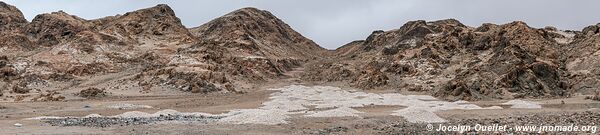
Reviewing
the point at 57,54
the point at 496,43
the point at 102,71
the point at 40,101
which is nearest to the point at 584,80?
the point at 496,43

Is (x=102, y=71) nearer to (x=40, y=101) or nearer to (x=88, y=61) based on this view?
(x=88, y=61)

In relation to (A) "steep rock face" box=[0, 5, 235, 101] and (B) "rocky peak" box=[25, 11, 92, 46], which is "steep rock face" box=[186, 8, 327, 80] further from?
(B) "rocky peak" box=[25, 11, 92, 46]

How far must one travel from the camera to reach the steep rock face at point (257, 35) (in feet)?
341

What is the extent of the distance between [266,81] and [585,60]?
147ft

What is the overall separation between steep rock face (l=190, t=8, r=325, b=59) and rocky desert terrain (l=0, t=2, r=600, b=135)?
97 centimetres

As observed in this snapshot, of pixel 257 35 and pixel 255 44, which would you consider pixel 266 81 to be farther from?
pixel 257 35

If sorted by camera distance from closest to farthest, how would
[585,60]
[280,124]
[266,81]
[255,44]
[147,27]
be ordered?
[280,124] → [585,60] → [266,81] → [147,27] → [255,44]

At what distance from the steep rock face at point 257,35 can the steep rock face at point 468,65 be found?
1955cm

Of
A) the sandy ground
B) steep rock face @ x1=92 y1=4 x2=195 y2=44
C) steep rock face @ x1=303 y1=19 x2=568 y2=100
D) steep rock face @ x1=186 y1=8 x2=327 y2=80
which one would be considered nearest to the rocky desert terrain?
the sandy ground

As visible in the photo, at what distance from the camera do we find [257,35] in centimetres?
12681

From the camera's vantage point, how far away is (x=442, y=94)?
51781 mm

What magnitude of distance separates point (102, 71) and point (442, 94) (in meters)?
46.8

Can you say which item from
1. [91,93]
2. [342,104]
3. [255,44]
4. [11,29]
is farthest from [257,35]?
[342,104]

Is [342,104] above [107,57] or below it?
below
